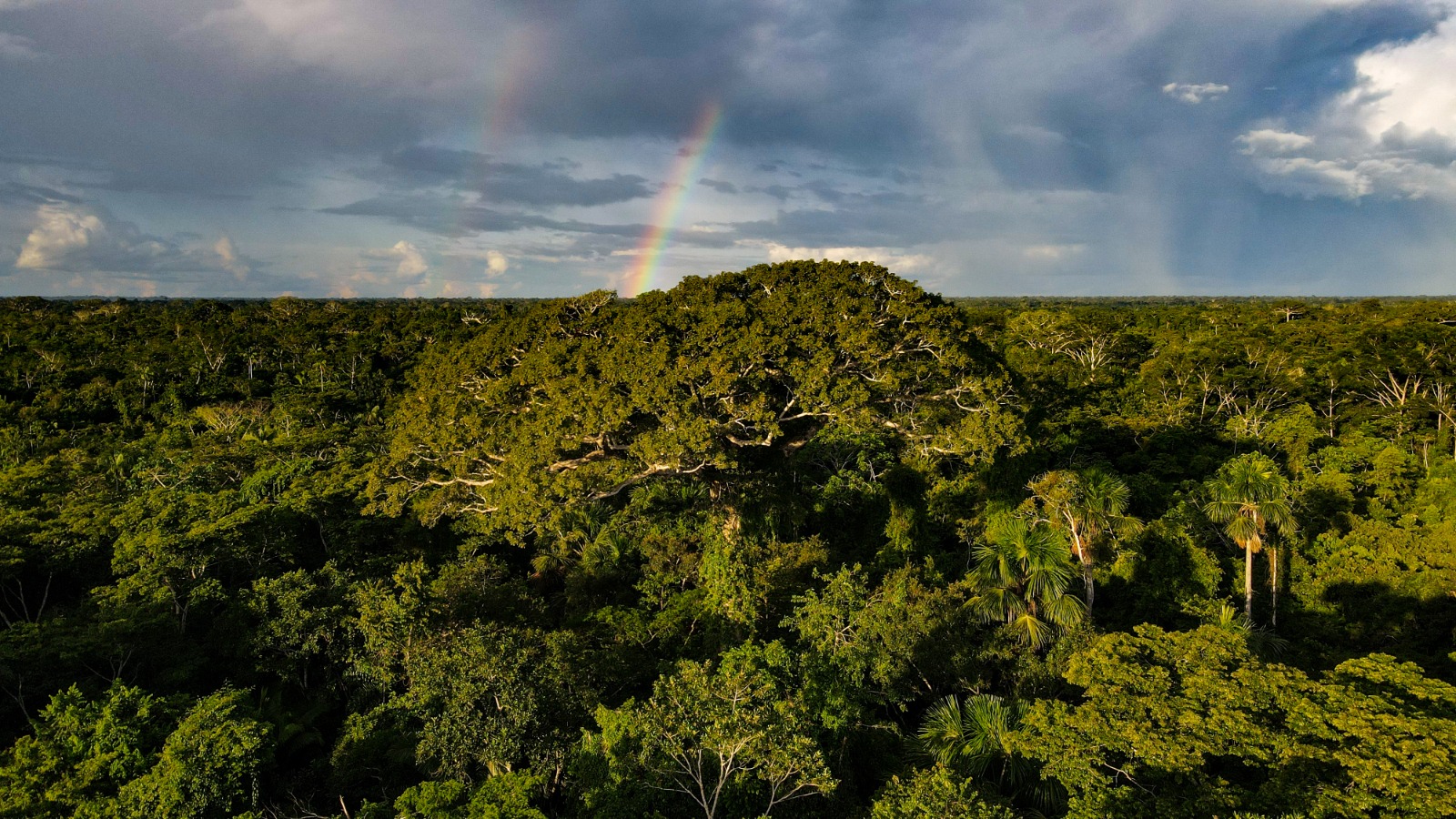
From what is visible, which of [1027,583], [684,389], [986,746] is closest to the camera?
[986,746]

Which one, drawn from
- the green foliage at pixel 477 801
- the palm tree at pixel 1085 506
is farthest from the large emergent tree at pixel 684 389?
the green foliage at pixel 477 801

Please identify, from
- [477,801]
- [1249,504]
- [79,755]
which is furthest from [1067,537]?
[79,755]

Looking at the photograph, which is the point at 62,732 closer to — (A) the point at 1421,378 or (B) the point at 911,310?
(B) the point at 911,310

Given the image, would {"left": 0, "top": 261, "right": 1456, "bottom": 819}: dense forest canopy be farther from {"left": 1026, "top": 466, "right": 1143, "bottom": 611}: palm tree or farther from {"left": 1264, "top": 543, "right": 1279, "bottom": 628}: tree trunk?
{"left": 1264, "top": 543, "right": 1279, "bottom": 628}: tree trunk

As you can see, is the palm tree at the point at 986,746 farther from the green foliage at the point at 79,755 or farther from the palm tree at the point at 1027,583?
the green foliage at the point at 79,755

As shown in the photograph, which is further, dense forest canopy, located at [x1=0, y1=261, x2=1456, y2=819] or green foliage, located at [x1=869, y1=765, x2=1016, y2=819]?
dense forest canopy, located at [x1=0, y1=261, x2=1456, y2=819]

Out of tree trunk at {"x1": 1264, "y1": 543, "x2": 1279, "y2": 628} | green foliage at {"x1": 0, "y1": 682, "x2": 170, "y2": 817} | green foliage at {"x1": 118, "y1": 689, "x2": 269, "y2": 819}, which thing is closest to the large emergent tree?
green foliage at {"x1": 118, "y1": 689, "x2": 269, "y2": 819}

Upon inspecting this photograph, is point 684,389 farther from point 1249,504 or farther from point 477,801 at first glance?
point 1249,504
